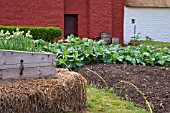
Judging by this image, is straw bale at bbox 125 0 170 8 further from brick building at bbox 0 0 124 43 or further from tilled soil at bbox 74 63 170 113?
tilled soil at bbox 74 63 170 113

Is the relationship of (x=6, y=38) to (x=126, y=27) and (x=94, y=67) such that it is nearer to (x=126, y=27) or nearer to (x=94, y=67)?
(x=94, y=67)

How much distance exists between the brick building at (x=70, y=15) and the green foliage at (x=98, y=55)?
8103mm

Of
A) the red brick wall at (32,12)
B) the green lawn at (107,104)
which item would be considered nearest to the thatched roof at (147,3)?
the red brick wall at (32,12)

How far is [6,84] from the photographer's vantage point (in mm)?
3424

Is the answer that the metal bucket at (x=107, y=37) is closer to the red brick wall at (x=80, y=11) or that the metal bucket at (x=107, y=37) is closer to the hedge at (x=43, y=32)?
the red brick wall at (x=80, y=11)

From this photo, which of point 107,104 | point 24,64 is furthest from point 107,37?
point 24,64

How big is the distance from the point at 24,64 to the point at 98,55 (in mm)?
3175

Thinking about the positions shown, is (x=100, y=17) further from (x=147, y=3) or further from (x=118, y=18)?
(x=147, y=3)

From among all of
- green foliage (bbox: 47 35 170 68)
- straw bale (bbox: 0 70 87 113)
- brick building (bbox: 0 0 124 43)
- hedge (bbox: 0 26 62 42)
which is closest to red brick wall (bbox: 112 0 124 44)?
brick building (bbox: 0 0 124 43)

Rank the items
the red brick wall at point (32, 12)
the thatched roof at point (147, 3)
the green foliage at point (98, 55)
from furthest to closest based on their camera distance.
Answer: the thatched roof at point (147, 3)
the red brick wall at point (32, 12)
the green foliage at point (98, 55)

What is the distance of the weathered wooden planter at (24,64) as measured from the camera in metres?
3.51

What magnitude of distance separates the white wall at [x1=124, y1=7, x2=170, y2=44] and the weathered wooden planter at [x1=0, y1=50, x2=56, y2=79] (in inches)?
573

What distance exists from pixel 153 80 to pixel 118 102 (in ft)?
4.41

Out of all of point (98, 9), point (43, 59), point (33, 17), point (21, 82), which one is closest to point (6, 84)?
point (21, 82)
